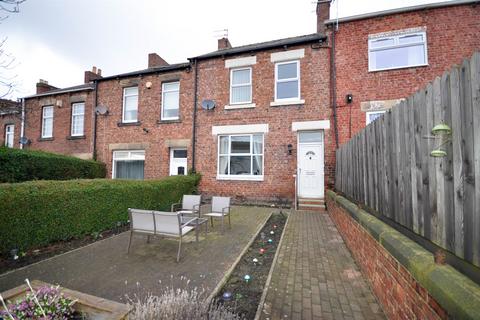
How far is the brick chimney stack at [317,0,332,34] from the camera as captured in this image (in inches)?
401

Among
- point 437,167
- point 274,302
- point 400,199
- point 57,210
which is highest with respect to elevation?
point 437,167

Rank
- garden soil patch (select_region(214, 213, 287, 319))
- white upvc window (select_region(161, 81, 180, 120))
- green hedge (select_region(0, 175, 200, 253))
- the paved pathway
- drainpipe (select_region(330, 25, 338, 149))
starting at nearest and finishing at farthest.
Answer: the paved pathway, garden soil patch (select_region(214, 213, 287, 319)), green hedge (select_region(0, 175, 200, 253)), drainpipe (select_region(330, 25, 338, 149)), white upvc window (select_region(161, 81, 180, 120))

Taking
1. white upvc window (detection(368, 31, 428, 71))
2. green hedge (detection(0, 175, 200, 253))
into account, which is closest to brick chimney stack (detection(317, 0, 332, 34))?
white upvc window (detection(368, 31, 428, 71))

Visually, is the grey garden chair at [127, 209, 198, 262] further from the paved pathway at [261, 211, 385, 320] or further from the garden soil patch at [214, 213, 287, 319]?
the paved pathway at [261, 211, 385, 320]

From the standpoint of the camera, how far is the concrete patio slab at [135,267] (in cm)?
331

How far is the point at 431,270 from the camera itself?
180cm

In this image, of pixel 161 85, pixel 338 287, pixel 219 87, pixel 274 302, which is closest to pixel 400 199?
pixel 338 287

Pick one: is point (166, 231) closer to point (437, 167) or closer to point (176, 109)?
point (437, 167)

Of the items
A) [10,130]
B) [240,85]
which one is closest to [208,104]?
[240,85]

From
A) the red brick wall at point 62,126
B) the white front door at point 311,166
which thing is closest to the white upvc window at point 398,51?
the white front door at point 311,166

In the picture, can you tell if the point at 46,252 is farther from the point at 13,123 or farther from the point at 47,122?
the point at 13,123

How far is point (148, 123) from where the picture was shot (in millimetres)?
12430

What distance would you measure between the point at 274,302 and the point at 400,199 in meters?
2.03

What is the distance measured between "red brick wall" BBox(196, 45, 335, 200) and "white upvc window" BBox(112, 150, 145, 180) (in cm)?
367
